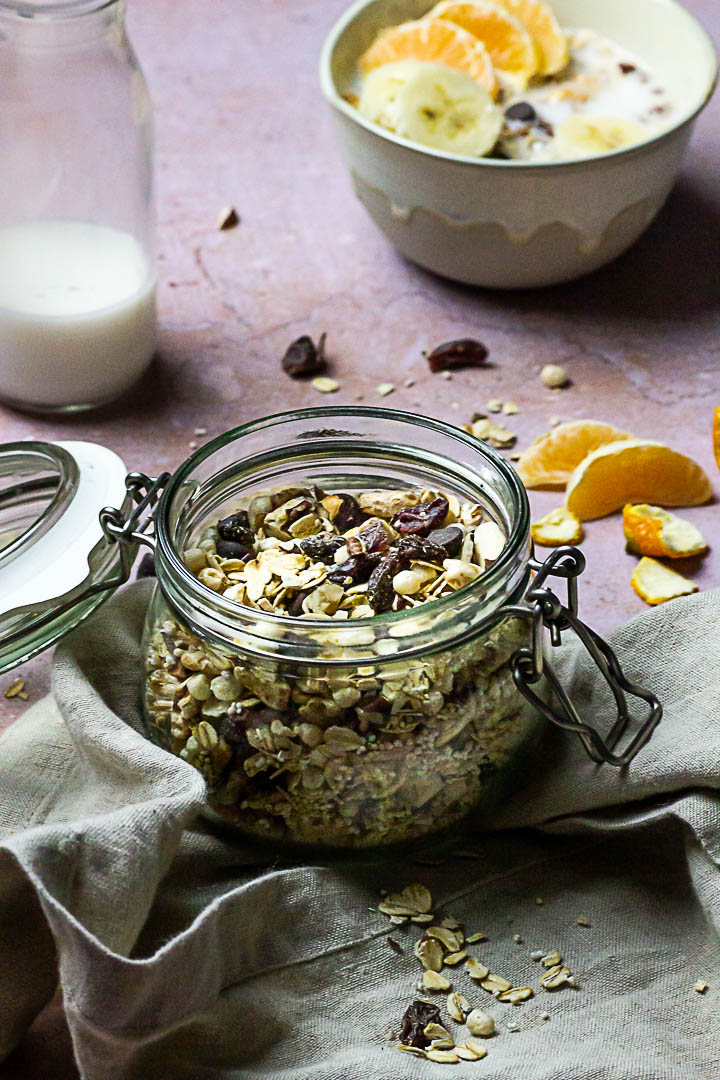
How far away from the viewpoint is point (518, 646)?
717 millimetres

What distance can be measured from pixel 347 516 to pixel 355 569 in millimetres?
66

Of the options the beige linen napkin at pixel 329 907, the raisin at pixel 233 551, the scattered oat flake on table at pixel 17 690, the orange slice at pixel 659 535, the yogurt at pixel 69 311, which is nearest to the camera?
the beige linen napkin at pixel 329 907

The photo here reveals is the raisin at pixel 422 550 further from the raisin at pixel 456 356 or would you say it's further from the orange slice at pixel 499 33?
the orange slice at pixel 499 33

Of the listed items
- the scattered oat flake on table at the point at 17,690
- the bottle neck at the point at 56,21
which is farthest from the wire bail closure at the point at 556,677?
the bottle neck at the point at 56,21

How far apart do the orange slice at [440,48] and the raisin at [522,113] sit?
0.11 ft

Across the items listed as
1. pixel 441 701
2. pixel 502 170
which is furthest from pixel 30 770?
pixel 502 170

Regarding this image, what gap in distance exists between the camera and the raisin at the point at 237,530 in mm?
762

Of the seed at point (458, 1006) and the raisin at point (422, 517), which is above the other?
the raisin at point (422, 517)

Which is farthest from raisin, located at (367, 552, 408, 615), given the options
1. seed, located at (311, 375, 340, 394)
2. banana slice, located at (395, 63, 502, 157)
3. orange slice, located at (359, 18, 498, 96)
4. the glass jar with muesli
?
orange slice, located at (359, 18, 498, 96)

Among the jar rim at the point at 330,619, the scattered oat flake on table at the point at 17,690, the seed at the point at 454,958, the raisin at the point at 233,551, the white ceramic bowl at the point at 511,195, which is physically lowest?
the scattered oat flake on table at the point at 17,690

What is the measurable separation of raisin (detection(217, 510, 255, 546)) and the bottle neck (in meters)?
0.48

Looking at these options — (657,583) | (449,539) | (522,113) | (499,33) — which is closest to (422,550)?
(449,539)

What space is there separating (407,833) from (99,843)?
171 mm

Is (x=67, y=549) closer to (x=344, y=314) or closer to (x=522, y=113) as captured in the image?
(x=344, y=314)
